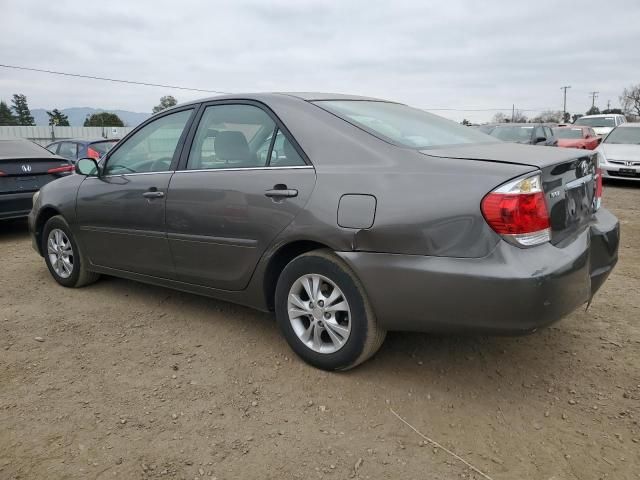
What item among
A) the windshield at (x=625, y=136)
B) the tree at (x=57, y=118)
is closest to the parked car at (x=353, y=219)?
the windshield at (x=625, y=136)

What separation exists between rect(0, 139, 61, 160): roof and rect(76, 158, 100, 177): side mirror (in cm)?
327

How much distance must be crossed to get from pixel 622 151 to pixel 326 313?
11.0m

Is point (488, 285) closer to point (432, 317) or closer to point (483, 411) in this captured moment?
point (432, 317)

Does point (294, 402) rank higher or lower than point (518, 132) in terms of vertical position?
lower

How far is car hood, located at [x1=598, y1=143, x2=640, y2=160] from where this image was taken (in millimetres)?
11273

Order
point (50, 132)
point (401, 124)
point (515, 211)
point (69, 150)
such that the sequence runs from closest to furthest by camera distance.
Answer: point (515, 211)
point (401, 124)
point (69, 150)
point (50, 132)

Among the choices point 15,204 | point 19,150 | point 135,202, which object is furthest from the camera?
point 19,150

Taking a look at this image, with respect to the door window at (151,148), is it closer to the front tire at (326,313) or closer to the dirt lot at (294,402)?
the dirt lot at (294,402)

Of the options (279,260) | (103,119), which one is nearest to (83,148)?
(279,260)

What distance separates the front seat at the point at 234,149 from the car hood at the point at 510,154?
1.13 metres

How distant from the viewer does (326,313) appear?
2.94 meters

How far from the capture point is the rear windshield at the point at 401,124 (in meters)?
2.97

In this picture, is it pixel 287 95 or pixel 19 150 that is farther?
pixel 19 150

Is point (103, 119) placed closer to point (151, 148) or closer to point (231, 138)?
point (151, 148)
